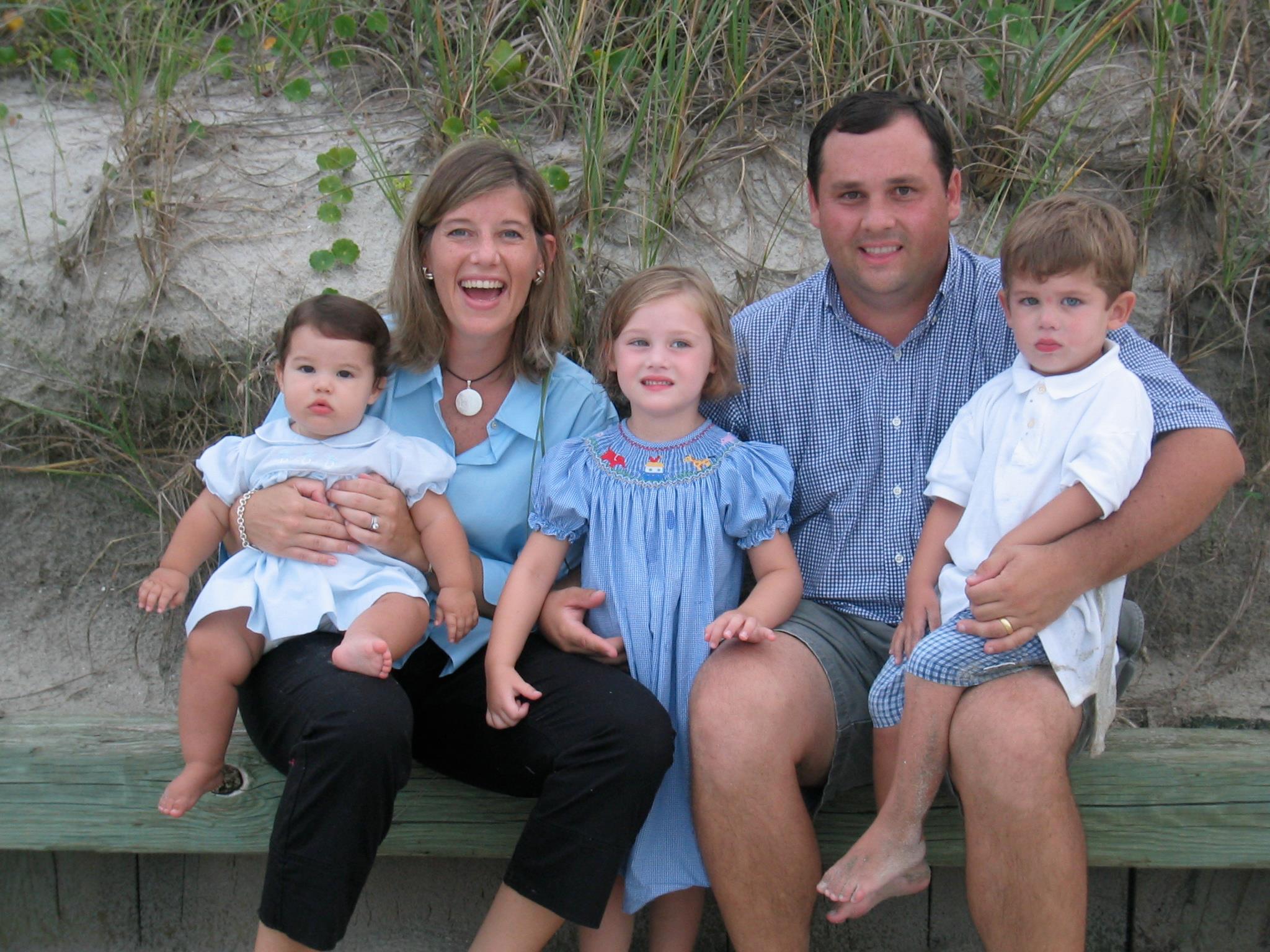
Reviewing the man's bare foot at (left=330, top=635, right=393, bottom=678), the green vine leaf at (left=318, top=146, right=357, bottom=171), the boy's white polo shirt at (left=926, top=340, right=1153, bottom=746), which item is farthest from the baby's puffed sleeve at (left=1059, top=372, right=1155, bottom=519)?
the green vine leaf at (left=318, top=146, right=357, bottom=171)

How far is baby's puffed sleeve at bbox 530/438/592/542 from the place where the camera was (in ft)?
7.70

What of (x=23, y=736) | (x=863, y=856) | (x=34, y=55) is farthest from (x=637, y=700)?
(x=34, y=55)

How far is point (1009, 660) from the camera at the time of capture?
2055mm

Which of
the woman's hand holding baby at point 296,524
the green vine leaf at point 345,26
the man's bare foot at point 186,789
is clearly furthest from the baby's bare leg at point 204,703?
the green vine leaf at point 345,26

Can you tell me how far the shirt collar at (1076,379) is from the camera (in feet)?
6.96

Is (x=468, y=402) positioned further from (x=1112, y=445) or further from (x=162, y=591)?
(x=1112, y=445)

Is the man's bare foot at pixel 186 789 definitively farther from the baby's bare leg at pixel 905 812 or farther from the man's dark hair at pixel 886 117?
the man's dark hair at pixel 886 117

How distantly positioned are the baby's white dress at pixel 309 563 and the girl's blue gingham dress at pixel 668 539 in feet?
0.89

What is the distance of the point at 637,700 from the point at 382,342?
895mm

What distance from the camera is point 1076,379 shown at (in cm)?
213

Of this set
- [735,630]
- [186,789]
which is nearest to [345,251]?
[186,789]

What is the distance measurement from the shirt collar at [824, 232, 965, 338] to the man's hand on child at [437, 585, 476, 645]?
1004 mm

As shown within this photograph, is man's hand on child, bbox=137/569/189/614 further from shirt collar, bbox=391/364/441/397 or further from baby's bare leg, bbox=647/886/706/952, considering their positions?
baby's bare leg, bbox=647/886/706/952

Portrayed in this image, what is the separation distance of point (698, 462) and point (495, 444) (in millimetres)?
457
